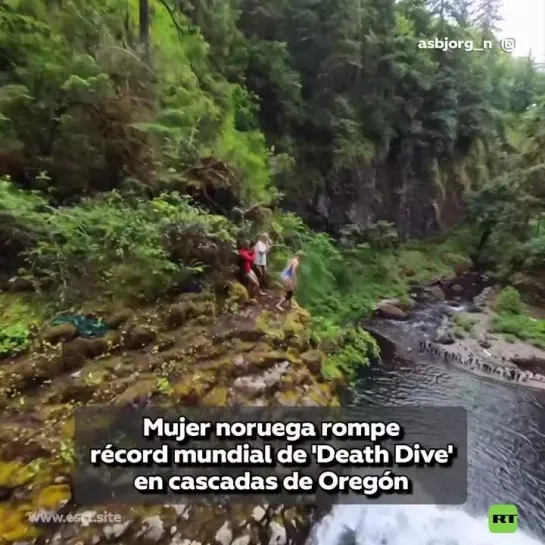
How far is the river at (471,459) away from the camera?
295 cm

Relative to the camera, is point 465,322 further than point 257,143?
No

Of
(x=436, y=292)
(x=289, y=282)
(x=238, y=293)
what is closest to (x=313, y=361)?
(x=289, y=282)

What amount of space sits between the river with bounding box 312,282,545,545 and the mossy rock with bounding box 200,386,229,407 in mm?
1106

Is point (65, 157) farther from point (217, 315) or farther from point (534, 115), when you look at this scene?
point (534, 115)

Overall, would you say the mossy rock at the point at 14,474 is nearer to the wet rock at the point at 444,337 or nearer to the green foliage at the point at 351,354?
the green foliage at the point at 351,354

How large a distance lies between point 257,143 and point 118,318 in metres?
3.01

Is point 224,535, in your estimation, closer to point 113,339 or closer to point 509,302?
point 113,339

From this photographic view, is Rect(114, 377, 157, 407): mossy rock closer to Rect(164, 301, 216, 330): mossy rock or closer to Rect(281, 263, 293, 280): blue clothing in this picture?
Rect(164, 301, 216, 330): mossy rock

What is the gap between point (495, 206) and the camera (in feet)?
17.3

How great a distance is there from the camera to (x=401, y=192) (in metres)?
7.21

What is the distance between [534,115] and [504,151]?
51cm

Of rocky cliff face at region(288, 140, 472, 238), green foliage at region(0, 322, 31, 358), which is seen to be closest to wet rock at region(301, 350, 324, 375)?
green foliage at region(0, 322, 31, 358)

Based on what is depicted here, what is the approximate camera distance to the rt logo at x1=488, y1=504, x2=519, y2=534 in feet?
9.96

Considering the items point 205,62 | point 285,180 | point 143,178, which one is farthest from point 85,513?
point 205,62
